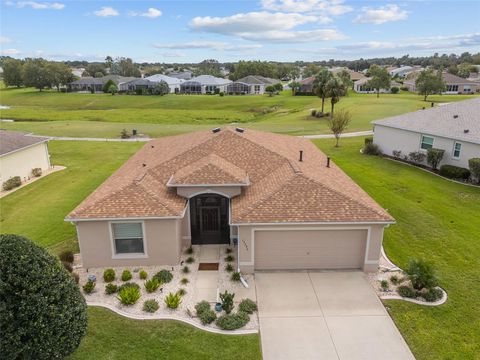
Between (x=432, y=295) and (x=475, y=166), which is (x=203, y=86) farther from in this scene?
(x=432, y=295)

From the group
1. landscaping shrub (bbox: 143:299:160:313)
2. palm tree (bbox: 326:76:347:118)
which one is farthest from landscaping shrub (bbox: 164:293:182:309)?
palm tree (bbox: 326:76:347:118)

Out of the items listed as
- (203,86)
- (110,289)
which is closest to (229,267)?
(110,289)

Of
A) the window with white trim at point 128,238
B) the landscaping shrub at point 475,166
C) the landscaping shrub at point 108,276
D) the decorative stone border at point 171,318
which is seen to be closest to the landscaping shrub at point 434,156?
the landscaping shrub at point 475,166

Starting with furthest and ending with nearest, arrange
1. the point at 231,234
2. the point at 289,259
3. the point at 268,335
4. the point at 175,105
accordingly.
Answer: the point at 175,105 < the point at 231,234 < the point at 289,259 < the point at 268,335

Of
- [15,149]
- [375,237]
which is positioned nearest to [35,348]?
A: [375,237]

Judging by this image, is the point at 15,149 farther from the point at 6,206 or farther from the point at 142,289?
the point at 142,289
